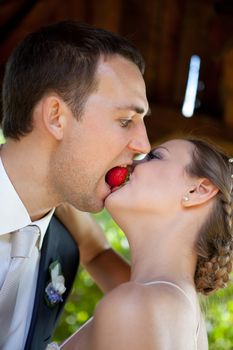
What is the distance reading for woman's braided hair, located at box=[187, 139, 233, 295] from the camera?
282cm

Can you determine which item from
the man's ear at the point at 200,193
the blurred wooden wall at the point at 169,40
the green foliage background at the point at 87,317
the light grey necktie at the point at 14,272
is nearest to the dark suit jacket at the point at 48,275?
the light grey necktie at the point at 14,272

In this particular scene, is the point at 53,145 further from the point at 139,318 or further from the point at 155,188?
the point at 139,318

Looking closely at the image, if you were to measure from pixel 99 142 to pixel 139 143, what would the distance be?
165mm

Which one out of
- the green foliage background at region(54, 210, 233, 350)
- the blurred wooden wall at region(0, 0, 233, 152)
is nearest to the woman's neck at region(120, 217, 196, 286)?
the blurred wooden wall at region(0, 0, 233, 152)

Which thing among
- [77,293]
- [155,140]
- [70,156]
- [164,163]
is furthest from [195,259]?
[77,293]

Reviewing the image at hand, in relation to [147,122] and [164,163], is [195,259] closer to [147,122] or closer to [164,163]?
[164,163]

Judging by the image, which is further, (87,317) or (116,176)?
(87,317)

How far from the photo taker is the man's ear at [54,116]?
307cm

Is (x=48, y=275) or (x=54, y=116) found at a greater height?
(x=54, y=116)

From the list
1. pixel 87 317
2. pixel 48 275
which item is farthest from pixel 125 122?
pixel 87 317

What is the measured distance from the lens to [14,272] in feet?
9.76

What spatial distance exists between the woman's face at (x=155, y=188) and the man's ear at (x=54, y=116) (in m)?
0.38

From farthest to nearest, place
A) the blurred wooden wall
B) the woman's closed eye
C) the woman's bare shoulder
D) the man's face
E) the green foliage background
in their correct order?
the green foliage background
the blurred wooden wall
the man's face
the woman's closed eye
the woman's bare shoulder

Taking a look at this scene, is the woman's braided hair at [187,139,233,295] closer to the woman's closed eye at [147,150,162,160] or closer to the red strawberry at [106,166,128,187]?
the woman's closed eye at [147,150,162,160]
